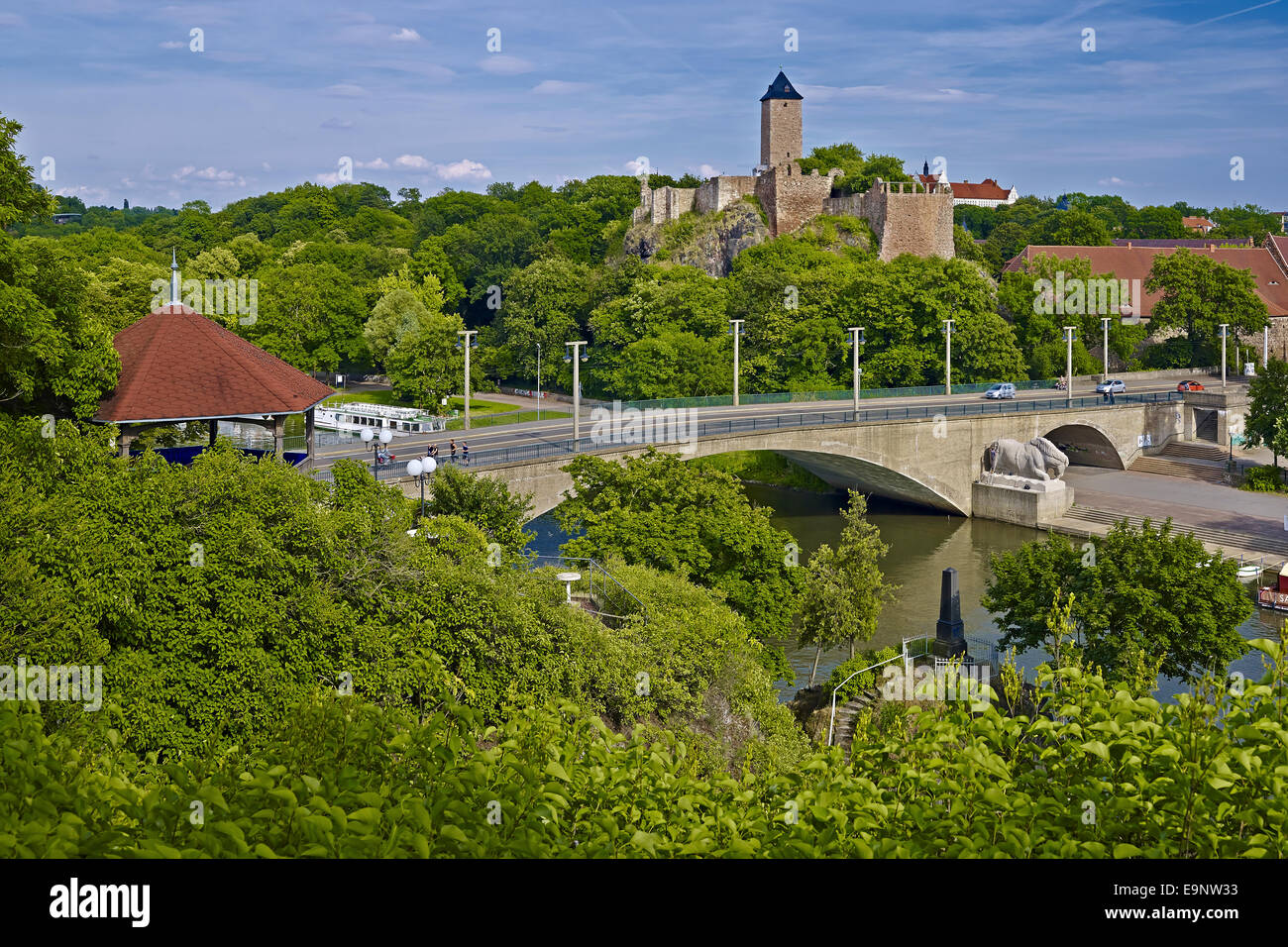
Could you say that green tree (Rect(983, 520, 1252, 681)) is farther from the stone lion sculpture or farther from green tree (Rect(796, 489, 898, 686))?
the stone lion sculpture

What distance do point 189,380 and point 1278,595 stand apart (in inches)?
1439

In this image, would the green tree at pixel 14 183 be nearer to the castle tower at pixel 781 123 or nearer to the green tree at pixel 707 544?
the green tree at pixel 707 544

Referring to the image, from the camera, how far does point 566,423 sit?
59.8 metres

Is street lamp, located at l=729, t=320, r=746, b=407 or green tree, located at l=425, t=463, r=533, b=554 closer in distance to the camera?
green tree, located at l=425, t=463, r=533, b=554

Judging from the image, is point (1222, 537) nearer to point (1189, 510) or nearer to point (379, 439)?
point (1189, 510)

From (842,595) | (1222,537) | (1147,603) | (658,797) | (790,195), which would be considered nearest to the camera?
(658,797)

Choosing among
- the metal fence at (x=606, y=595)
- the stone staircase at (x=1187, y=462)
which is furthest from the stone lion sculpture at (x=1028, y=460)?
the metal fence at (x=606, y=595)

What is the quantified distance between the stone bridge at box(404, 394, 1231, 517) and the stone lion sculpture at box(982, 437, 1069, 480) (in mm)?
1180

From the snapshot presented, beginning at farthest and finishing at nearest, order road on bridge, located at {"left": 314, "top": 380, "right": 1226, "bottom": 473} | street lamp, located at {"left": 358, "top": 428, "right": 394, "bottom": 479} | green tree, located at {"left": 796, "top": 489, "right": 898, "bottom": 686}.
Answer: road on bridge, located at {"left": 314, "top": 380, "right": 1226, "bottom": 473}, street lamp, located at {"left": 358, "top": 428, "right": 394, "bottom": 479}, green tree, located at {"left": 796, "top": 489, "right": 898, "bottom": 686}

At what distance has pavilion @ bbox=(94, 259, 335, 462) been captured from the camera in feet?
92.4

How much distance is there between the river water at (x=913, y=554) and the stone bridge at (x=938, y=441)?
1756 millimetres

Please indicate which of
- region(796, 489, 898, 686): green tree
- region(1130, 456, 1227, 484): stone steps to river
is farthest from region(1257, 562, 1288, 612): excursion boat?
region(1130, 456, 1227, 484): stone steps to river

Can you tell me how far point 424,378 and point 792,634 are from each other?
3852 cm

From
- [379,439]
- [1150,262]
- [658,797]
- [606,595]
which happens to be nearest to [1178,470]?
[1150,262]
